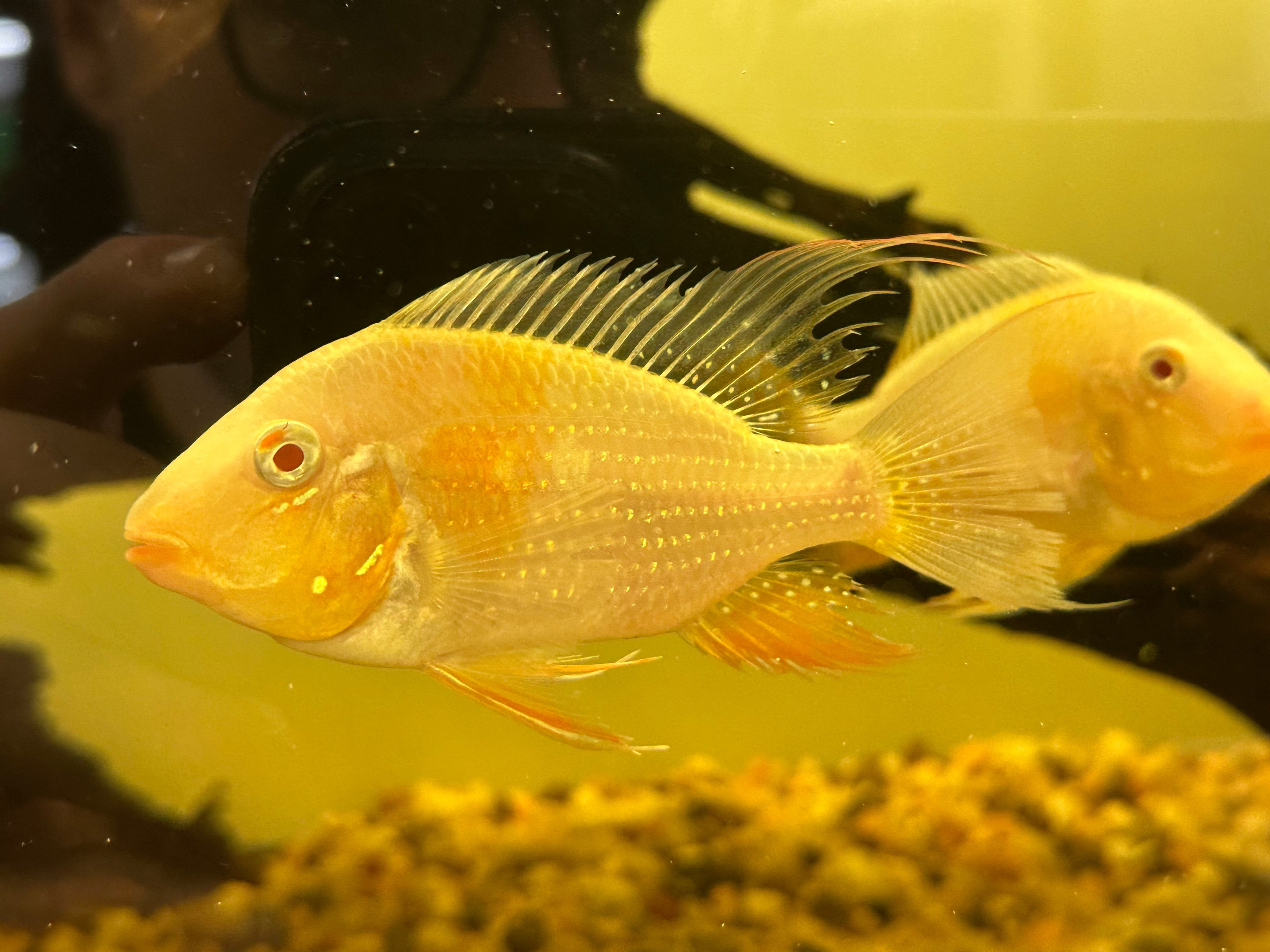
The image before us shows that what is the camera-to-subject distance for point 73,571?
1205 mm

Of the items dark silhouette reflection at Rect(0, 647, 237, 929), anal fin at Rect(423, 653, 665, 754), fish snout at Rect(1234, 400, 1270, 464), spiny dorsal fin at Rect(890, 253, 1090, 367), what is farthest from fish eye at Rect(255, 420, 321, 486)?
fish snout at Rect(1234, 400, 1270, 464)

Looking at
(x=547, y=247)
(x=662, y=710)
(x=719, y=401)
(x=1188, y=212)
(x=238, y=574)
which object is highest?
(x=1188, y=212)

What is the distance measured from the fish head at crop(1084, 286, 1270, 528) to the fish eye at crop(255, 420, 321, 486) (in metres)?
1.06

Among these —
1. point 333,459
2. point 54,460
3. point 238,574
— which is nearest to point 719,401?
point 333,459

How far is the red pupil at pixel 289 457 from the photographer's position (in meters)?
0.91

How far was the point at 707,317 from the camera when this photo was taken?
1.09 m

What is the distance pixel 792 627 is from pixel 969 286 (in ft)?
1.97

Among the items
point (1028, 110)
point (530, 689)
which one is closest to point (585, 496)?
point (530, 689)

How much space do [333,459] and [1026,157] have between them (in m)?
1.10

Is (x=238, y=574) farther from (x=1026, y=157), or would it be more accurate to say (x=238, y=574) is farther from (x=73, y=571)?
(x=1026, y=157)

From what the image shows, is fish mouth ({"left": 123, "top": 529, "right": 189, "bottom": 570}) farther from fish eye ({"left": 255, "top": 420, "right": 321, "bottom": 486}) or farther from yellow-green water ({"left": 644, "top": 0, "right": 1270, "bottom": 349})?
yellow-green water ({"left": 644, "top": 0, "right": 1270, "bottom": 349})

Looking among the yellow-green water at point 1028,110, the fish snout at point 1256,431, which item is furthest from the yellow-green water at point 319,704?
the yellow-green water at point 1028,110

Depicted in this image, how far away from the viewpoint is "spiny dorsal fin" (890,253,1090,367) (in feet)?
4.10

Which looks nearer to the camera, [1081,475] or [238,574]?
[238,574]
